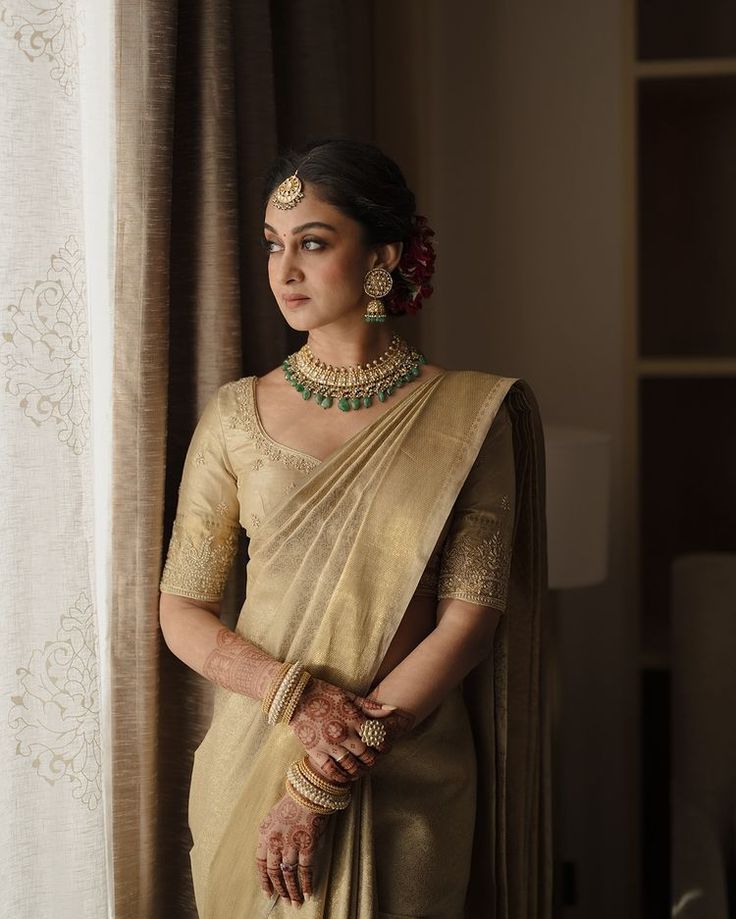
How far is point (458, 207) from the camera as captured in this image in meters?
2.26

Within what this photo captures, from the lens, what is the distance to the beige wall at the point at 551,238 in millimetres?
2197

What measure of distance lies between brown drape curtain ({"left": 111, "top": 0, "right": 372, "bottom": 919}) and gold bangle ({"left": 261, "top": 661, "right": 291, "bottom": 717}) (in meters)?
0.28

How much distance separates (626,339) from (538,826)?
1022 millimetres

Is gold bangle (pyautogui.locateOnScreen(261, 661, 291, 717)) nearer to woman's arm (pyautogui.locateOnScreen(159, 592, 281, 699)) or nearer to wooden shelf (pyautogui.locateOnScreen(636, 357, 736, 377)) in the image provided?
woman's arm (pyautogui.locateOnScreen(159, 592, 281, 699))

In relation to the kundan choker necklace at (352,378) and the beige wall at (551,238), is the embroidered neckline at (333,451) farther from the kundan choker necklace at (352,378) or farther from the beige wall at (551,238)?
the beige wall at (551,238)

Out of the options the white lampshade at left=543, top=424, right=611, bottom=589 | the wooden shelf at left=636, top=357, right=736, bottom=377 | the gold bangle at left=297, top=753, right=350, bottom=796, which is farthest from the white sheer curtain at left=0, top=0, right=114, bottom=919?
the wooden shelf at left=636, top=357, right=736, bottom=377

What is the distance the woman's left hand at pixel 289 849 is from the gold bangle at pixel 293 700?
3.8 inches

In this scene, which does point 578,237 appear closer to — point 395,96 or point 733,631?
point 395,96

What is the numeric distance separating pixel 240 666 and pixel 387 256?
574 millimetres

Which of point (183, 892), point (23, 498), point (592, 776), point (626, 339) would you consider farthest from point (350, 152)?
point (592, 776)

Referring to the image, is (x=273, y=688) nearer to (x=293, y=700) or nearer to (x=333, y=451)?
(x=293, y=700)

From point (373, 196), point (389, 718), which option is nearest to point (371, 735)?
point (389, 718)

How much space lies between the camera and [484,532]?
→ 1.30 metres

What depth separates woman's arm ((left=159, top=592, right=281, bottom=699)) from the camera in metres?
1.25
